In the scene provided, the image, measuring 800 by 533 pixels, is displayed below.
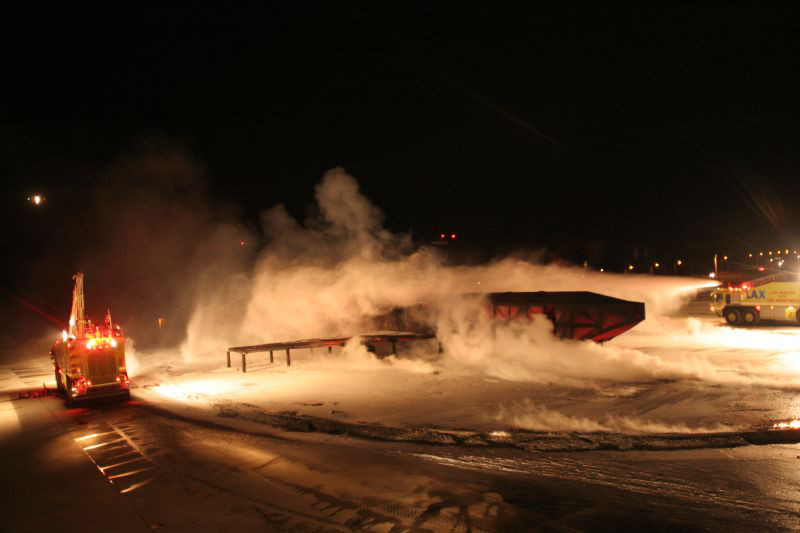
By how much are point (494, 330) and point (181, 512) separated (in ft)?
39.9

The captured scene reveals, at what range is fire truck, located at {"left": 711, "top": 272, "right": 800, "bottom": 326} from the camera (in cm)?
2414

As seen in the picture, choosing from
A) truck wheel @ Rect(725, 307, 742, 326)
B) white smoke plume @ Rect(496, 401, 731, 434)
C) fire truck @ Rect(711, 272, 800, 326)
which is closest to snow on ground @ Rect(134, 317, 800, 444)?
white smoke plume @ Rect(496, 401, 731, 434)

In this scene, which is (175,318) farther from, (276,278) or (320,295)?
(320,295)

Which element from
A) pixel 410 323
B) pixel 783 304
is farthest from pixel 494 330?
pixel 783 304

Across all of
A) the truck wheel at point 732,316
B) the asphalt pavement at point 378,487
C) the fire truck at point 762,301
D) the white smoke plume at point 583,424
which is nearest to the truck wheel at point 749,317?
the fire truck at point 762,301

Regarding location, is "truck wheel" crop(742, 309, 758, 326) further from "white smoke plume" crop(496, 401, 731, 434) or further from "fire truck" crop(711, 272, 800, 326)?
"white smoke plume" crop(496, 401, 731, 434)

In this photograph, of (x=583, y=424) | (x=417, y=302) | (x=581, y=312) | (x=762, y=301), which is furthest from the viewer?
(x=762, y=301)

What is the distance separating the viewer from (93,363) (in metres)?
13.2

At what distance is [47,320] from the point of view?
44.4 m

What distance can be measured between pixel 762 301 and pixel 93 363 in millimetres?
26821

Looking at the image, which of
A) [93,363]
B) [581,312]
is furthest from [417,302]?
[93,363]

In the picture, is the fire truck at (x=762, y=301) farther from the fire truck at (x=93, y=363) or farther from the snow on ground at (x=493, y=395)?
the fire truck at (x=93, y=363)

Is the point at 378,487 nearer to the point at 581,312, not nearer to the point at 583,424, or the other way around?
the point at 583,424

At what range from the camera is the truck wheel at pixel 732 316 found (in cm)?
2552
